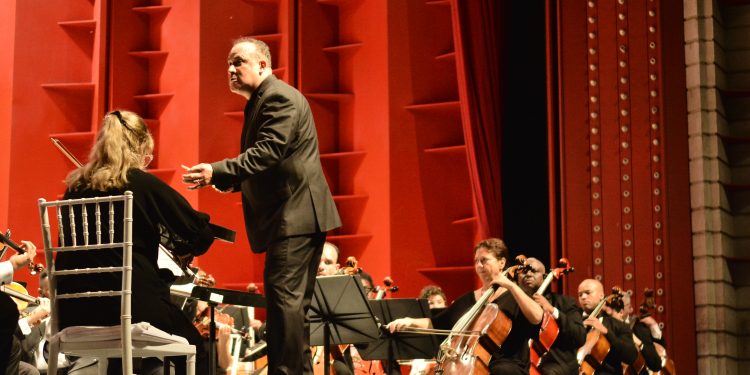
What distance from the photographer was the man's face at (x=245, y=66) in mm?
3289

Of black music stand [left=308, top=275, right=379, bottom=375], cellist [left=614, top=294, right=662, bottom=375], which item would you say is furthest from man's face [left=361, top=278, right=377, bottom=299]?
cellist [left=614, top=294, right=662, bottom=375]

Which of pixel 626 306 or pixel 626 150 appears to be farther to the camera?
pixel 626 150

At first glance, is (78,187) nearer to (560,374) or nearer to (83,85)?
(560,374)

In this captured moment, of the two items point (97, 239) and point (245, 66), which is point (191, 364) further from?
point (245, 66)

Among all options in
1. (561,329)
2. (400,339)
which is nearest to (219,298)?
(400,339)

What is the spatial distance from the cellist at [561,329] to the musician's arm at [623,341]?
1.54 ft

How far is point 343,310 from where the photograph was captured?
407cm

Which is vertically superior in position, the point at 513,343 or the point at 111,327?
the point at 111,327

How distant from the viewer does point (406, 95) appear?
24.8 ft

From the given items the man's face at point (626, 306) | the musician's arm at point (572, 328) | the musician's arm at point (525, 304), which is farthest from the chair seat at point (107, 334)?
the man's face at point (626, 306)

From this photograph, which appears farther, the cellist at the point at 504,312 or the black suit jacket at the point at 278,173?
the cellist at the point at 504,312

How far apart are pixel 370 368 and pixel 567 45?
114 inches

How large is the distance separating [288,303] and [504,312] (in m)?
1.63

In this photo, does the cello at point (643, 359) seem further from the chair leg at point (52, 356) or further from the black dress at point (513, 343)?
the chair leg at point (52, 356)
